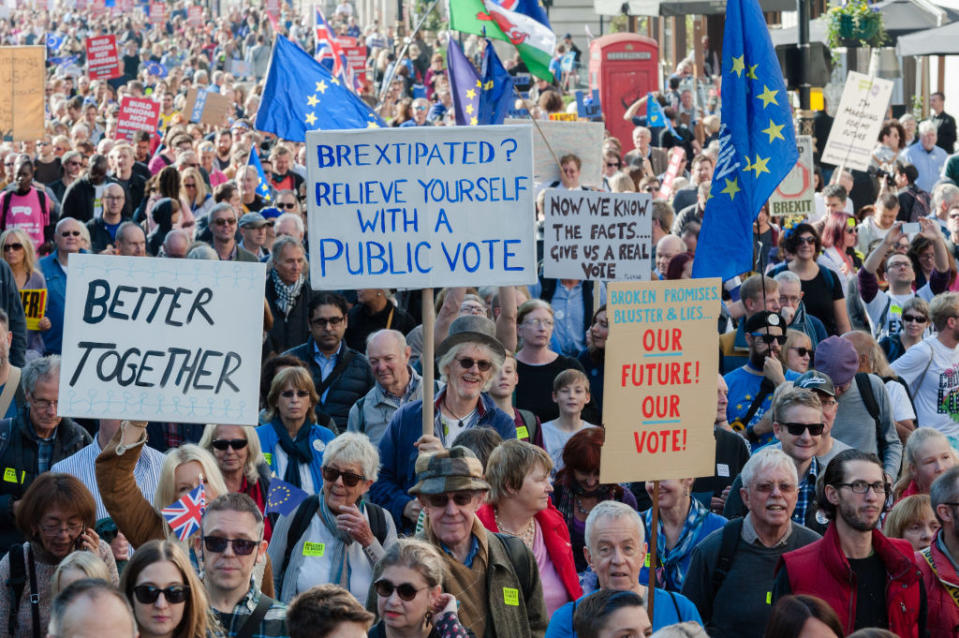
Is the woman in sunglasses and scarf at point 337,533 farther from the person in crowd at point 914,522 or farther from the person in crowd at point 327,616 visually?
the person in crowd at point 914,522

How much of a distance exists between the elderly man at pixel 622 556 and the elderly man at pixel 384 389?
2.60 m

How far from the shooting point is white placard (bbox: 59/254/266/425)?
6.12 m

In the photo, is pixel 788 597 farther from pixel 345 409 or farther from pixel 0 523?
pixel 345 409

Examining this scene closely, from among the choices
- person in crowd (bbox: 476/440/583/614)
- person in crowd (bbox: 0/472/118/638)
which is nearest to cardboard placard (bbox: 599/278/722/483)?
person in crowd (bbox: 476/440/583/614)

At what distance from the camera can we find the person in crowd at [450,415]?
23.4 ft

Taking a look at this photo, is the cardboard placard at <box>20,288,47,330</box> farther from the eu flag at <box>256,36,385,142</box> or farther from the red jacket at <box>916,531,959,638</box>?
the red jacket at <box>916,531,959,638</box>

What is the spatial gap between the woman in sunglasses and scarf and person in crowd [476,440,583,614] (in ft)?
1.33

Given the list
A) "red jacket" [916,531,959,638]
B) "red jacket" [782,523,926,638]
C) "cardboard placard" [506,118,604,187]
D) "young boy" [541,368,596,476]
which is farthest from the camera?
"cardboard placard" [506,118,604,187]

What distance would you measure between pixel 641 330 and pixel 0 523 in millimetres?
2853

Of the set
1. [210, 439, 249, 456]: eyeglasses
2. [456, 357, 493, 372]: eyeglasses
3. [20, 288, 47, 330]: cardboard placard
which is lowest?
[210, 439, 249, 456]: eyeglasses

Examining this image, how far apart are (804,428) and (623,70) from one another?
21231 millimetres

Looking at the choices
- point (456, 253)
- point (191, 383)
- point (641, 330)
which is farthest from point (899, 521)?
point (191, 383)

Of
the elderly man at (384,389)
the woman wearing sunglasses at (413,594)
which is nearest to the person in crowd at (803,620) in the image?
the woman wearing sunglasses at (413,594)

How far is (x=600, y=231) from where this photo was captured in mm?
10609
